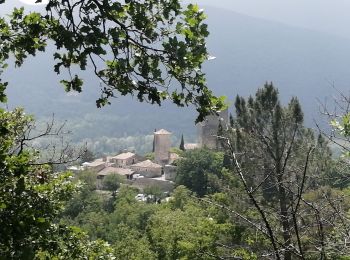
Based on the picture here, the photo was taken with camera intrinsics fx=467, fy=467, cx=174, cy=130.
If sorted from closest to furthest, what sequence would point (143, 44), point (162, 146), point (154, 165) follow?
point (143, 44), point (154, 165), point (162, 146)

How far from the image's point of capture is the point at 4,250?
3516 millimetres

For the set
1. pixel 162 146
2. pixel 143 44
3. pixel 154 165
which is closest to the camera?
pixel 143 44

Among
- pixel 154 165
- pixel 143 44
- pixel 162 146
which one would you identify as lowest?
pixel 154 165

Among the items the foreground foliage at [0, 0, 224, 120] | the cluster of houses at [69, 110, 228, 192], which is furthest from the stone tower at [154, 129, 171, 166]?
the foreground foliage at [0, 0, 224, 120]

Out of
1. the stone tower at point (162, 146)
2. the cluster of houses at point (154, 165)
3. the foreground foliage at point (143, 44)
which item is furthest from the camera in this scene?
the stone tower at point (162, 146)

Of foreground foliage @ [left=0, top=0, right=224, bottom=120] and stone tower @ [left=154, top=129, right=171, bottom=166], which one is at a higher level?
foreground foliage @ [left=0, top=0, right=224, bottom=120]

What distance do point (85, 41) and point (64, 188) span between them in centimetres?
325

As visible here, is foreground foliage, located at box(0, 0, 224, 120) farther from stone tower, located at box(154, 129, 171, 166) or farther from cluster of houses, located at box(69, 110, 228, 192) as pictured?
stone tower, located at box(154, 129, 171, 166)

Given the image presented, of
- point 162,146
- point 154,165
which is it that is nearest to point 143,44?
point 154,165

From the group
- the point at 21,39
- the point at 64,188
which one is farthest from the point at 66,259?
the point at 21,39

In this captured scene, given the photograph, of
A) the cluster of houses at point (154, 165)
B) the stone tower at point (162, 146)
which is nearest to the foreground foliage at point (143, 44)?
the cluster of houses at point (154, 165)

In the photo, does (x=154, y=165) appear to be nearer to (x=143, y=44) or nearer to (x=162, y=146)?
(x=162, y=146)

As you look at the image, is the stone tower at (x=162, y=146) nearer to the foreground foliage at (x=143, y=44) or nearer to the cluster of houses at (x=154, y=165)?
the cluster of houses at (x=154, y=165)

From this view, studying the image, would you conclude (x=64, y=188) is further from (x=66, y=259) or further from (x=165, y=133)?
(x=165, y=133)
